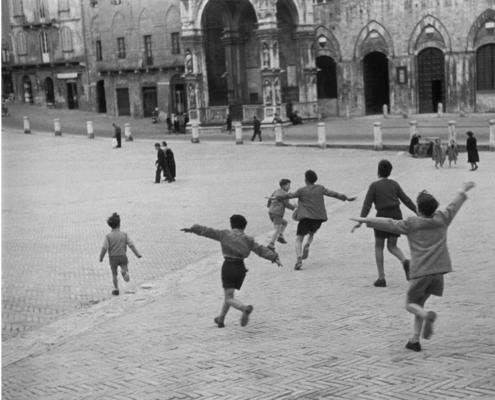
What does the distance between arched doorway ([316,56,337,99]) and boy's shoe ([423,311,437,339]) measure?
132 feet

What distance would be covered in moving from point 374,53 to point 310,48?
385 centimetres

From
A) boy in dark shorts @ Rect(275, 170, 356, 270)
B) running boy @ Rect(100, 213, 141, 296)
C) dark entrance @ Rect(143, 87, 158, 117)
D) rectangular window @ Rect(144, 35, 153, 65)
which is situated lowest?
running boy @ Rect(100, 213, 141, 296)

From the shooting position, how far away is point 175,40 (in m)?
51.1

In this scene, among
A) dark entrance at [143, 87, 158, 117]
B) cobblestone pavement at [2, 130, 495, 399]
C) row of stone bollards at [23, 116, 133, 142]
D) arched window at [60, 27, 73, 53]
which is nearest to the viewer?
cobblestone pavement at [2, 130, 495, 399]

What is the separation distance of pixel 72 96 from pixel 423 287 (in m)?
51.8

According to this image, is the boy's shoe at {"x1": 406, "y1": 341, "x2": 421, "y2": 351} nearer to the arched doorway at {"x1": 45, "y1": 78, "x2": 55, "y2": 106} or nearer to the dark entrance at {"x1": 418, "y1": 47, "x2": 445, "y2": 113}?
the dark entrance at {"x1": 418, "y1": 47, "x2": 445, "y2": 113}

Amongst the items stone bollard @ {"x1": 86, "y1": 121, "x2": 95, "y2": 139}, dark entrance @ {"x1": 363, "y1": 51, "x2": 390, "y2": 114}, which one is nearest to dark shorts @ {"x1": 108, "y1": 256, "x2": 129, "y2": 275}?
stone bollard @ {"x1": 86, "y1": 121, "x2": 95, "y2": 139}

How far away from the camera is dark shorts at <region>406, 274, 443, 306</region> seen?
815 cm

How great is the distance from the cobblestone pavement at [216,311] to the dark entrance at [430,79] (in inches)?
867

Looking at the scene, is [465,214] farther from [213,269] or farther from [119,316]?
[119,316]

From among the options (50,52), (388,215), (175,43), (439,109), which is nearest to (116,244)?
(388,215)

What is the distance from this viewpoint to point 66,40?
5600 centimetres

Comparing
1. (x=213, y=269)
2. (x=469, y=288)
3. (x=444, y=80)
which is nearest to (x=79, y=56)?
(x=444, y=80)

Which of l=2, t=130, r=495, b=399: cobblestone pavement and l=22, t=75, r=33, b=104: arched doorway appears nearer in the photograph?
l=2, t=130, r=495, b=399: cobblestone pavement
